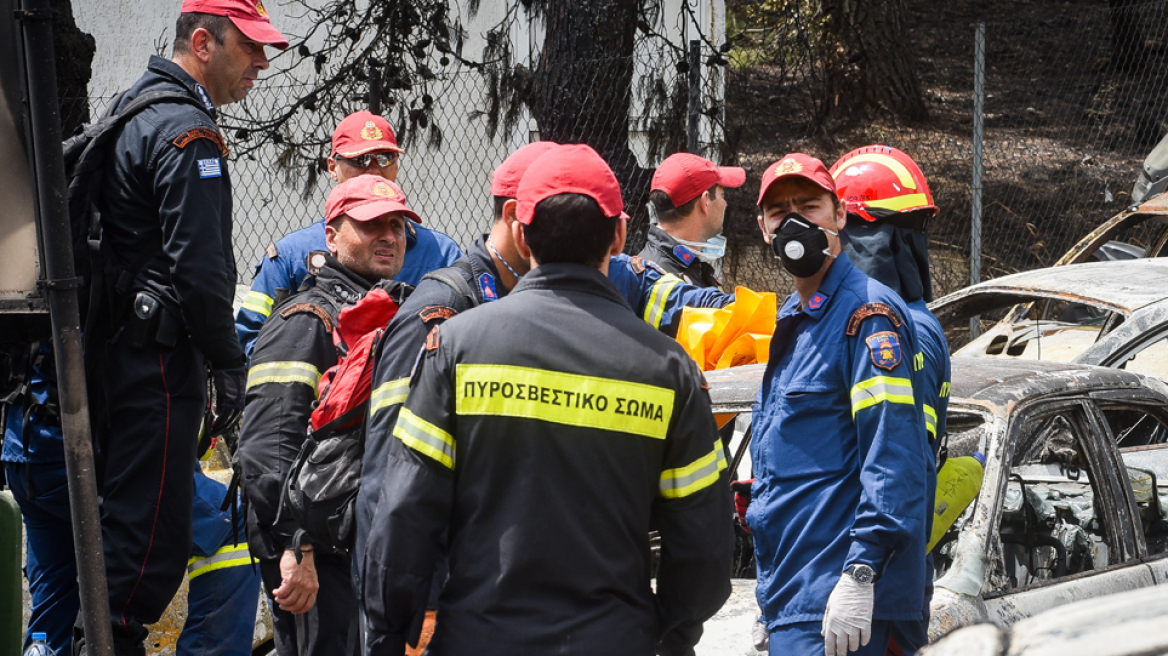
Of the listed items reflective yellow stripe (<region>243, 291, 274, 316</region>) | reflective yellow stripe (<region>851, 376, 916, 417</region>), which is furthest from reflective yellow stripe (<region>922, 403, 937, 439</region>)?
reflective yellow stripe (<region>243, 291, 274, 316</region>)

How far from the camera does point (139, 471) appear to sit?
3.39 metres

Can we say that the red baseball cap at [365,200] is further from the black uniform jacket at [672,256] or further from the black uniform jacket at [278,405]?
the black uniform jacket at [672,256]

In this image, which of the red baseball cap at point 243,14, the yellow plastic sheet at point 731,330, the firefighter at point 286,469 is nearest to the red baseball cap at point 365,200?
the firefighter at point 286,469

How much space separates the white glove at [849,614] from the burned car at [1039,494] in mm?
703

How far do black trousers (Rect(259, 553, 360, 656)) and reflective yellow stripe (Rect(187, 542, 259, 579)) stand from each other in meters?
0.77

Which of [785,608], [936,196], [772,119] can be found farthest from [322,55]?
[772,119]

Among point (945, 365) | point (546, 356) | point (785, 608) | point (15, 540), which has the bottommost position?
point (785, 608)

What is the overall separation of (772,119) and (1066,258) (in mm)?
9185

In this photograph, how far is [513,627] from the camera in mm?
2248

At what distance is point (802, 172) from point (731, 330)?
1.14 m

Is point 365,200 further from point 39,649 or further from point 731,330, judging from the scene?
point 39,649

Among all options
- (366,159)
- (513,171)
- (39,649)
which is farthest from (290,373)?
(366,159)

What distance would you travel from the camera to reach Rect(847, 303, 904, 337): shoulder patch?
294cm

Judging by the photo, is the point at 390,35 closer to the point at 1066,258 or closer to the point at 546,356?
the point at 1066,258
